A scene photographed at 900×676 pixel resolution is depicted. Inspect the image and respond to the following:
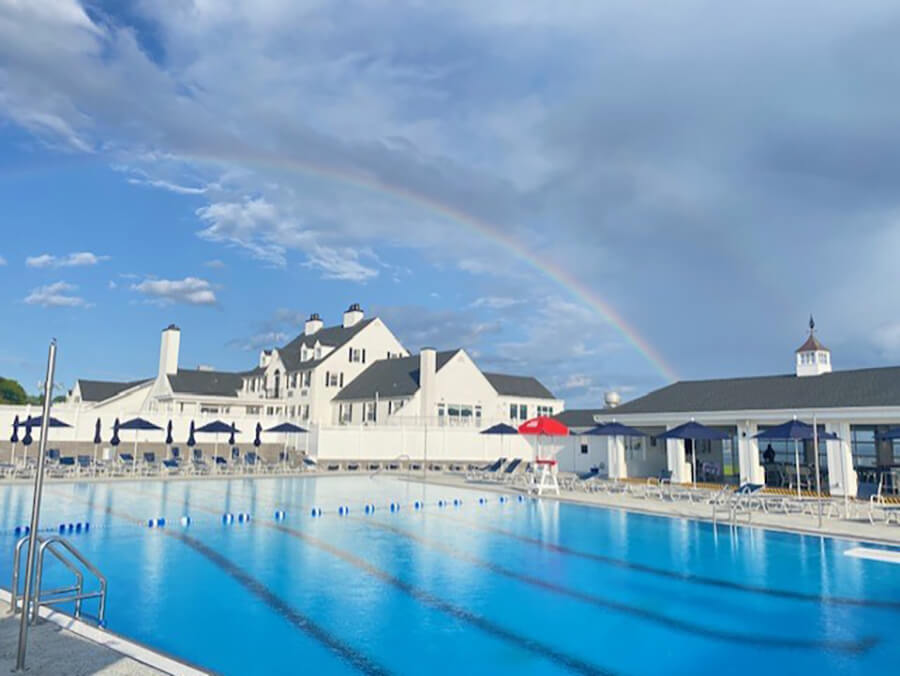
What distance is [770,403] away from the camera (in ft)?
90.5

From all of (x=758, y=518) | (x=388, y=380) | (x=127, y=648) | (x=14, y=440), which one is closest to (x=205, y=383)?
(x=388, y=380)

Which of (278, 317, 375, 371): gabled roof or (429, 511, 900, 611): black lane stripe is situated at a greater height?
(278, 317, 375, 371): gabled roof

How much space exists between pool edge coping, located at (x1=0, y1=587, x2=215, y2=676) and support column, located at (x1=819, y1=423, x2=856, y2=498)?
24.8 metres

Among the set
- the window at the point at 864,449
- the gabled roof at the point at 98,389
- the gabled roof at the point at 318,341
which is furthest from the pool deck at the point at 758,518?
the gabled roof at the point at 98,389

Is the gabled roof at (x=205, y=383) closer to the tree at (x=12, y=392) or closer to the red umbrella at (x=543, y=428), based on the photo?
the red umbrella at (x=543, y=428)

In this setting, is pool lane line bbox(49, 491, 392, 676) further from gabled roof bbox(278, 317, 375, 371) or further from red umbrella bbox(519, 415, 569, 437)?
gabled roof bbox(278, 317, 375, 371)

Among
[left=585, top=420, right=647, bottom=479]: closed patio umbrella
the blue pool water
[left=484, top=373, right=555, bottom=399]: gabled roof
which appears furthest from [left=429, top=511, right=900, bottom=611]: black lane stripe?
[left=484, top=373, right=555, bottom=399]: gabled roof

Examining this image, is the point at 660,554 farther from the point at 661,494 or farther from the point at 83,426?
the point at 83,426

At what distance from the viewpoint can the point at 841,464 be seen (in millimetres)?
24594

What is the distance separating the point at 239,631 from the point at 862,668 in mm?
7513

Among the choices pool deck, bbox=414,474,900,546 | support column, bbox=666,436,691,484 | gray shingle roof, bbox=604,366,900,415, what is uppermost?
gray shingle roof, bbox=604,366,900,415

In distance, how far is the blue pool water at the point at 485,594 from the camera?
774cm

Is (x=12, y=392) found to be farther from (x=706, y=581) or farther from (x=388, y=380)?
(x=706, y=581)

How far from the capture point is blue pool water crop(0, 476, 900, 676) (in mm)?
7738
